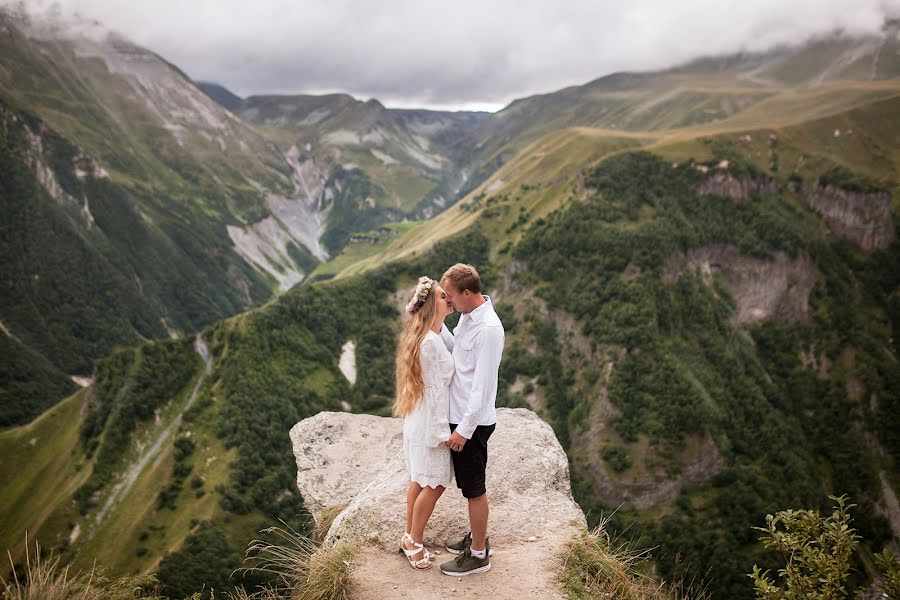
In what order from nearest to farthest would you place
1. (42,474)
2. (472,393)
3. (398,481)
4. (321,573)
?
(472,393), (321,573), (398,481), (42,474)

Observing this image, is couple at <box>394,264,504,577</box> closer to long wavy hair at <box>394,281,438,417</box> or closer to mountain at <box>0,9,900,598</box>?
long wavy hair at <box>394,281,438,417</box>

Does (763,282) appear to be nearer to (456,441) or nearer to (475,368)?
(475,368)

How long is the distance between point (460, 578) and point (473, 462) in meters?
2.49

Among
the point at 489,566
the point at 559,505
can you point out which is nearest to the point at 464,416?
the point at 489,566

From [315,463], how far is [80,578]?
11076mm

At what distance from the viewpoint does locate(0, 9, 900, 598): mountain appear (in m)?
91.3

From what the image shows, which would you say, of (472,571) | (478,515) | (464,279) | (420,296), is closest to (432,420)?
(478,515)

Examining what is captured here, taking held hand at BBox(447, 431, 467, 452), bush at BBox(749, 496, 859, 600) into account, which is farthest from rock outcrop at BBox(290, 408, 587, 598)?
bush at BBox(749, 496, 859, 600)

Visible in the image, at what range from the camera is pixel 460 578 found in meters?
11.2

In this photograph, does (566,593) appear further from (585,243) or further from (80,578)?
(585,243)

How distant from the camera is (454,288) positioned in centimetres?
1073

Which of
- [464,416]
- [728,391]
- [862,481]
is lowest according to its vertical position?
[862,481]

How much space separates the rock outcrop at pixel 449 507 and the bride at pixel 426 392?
1.18m

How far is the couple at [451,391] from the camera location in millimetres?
10562
